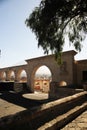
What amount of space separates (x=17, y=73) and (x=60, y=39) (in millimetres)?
17573

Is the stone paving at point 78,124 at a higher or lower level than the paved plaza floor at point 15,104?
higher

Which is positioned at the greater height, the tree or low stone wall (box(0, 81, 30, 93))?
the tree

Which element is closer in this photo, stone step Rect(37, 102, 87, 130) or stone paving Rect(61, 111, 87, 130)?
stone step Rect(37, 102, 87, 130)

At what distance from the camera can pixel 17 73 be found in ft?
97.4

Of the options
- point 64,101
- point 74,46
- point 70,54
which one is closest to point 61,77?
point 70,54

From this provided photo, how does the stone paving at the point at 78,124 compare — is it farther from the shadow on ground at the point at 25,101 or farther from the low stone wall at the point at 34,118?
the shadow on ground at the point at 25,101

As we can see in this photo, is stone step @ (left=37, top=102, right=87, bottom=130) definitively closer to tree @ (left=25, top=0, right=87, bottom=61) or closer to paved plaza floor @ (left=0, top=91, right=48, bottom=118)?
paved plaza floor @ (left=0, top=91, right=48, bottom=118)

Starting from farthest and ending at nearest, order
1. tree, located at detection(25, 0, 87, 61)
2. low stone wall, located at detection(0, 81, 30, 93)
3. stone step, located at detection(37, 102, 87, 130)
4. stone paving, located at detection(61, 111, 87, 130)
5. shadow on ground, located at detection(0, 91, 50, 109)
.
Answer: low stone wall, located at detection(0, 81, 30, 93)
shadow on ground, located at detection(0, 91, 50, 109)
tree, located at detection(25, 0, 87, 61)
stone paving, located at detection(61, 111, 87, 130)
stone step, located at detection(37, 102, 87, 130)

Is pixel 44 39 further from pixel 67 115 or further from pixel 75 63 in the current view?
pixel 75 63

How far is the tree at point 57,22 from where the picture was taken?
10883 mm

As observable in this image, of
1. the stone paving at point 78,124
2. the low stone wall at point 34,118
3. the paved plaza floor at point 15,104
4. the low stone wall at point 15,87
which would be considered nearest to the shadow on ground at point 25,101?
the paved plaza floor at point 15,104

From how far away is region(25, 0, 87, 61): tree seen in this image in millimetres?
10883

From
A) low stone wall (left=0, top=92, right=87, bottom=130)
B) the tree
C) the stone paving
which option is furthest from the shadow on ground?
the stone paving

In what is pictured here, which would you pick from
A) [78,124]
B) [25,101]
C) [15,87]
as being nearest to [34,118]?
[78,124]
